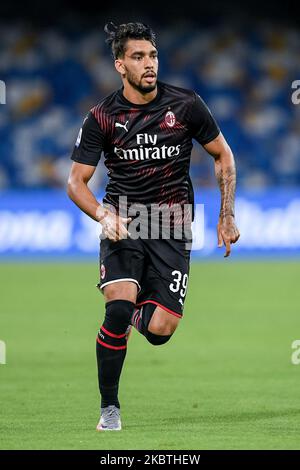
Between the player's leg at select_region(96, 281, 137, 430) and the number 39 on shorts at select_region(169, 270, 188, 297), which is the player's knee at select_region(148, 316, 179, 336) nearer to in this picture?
the number 39 on shorts at select_region(169, 270, 188, 297)

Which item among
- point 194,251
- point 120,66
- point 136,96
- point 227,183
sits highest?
point 120,66

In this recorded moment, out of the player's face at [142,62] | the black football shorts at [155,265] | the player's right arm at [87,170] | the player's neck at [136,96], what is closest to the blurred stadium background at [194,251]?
the black football shorts at [155,265]

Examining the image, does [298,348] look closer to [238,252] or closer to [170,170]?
[170,170]

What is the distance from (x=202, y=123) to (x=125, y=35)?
821mm

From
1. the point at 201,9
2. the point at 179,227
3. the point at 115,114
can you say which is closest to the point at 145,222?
the point at 179,227

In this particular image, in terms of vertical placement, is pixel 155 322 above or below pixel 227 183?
below

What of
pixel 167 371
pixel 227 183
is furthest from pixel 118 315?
pixel 167 371

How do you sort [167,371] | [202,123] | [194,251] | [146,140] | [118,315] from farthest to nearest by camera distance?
[194,251], [167,371], [202,123], [146,140], [118,315]

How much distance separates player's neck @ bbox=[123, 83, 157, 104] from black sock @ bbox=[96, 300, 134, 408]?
1483mm

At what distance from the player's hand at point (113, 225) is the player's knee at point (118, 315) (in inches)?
16.6

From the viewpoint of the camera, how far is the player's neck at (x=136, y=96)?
7422 mm

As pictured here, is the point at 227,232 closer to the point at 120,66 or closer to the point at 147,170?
the point at 147,170

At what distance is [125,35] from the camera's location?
7320 millimetres

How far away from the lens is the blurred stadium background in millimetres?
7531
